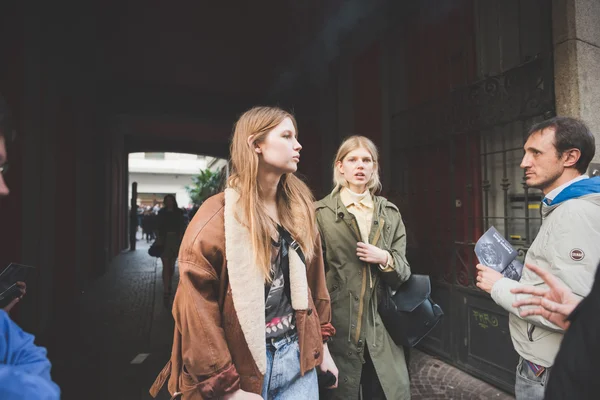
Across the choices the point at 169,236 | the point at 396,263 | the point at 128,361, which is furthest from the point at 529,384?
the point at 169,236

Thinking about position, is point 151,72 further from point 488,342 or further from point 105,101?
point 488,342

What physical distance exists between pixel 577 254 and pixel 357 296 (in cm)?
110

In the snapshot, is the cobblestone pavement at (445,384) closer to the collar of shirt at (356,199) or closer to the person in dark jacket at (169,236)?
the collar of shirt at (356,199)

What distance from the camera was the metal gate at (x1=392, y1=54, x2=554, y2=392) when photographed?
3.07m

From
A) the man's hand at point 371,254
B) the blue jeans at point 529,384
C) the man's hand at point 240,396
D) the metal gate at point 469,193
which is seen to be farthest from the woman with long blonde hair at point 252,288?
the metal gate at point 469,193

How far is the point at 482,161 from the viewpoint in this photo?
352cm

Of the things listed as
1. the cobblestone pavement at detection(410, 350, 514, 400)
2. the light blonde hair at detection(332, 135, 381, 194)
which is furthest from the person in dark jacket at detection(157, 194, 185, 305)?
the light blonde hair at detection(332, 135, 381, 194)

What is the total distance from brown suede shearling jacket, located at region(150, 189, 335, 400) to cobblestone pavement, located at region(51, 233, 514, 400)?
2.35 m

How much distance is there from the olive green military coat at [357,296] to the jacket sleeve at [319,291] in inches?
12.1

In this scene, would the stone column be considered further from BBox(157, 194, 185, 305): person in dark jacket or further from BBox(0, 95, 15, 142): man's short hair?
BBox(157, 194, 185, 305): person in dark jacket

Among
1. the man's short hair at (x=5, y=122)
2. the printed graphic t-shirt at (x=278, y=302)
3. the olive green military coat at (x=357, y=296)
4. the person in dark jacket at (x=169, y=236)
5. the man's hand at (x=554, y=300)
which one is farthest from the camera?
the person in dark jacket at (x=169, y=236)

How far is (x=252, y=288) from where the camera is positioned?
137 cm

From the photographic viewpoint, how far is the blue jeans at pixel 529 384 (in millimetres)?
1540

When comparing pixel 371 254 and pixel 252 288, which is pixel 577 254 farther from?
pixel 252 288
